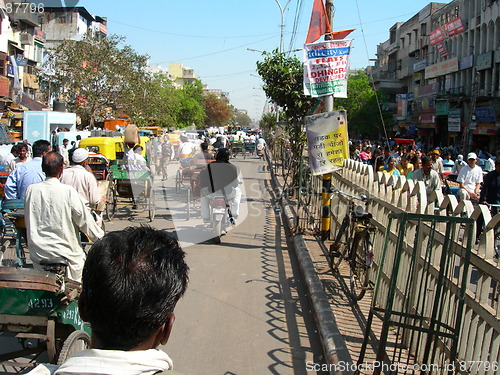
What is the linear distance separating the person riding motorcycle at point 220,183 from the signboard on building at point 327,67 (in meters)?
2.28

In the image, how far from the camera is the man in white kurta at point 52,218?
4465mm

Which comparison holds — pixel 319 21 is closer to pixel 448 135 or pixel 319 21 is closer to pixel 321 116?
pixel 321 116

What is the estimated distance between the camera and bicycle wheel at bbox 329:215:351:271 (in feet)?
24.5

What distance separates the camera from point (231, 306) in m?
6.54

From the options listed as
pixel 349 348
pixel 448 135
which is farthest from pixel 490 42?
pixel 349 348

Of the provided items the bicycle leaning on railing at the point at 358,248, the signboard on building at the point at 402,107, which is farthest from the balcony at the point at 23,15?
the bicycle leaning on railing at the point at 358,248

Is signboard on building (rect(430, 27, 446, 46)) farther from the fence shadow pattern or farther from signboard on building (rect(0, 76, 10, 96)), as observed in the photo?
the fence shadow pattern

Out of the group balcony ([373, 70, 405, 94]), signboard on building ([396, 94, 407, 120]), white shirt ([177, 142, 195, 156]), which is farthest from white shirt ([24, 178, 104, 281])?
balcony ([373, 70, 405, 94])

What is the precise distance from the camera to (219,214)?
9.80 metres

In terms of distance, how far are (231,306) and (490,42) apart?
1362 inches

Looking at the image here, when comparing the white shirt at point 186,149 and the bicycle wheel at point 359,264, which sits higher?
the white shirt at point 186,149

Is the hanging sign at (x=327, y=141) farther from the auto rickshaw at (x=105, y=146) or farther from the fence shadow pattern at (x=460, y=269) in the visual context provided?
the auto rickshaw at (x=105, y=146)

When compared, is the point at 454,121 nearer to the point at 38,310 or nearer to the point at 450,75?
the point at 450,75

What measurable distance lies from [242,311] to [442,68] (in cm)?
4248
